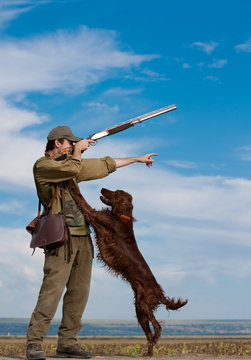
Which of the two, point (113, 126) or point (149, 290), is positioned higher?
point (113, 126)

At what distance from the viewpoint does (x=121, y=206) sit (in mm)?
6988

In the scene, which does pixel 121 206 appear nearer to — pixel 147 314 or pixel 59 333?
pixel 147 314

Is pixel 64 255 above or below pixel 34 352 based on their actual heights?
above

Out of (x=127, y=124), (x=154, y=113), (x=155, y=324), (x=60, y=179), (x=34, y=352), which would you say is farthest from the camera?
(x=154, y=113)

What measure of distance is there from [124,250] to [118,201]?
68cm

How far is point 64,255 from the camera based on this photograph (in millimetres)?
6766

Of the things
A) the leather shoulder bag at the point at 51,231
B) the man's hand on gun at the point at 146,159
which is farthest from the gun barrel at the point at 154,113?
the leather shoulder bag at the point at 51,231

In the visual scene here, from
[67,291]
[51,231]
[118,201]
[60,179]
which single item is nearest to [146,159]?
[118,201]

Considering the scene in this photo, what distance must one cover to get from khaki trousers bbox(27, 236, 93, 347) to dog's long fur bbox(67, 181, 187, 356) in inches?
11.7

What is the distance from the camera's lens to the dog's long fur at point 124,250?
691 centimetres

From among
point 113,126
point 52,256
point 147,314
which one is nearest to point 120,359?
point 147,314

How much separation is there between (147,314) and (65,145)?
8.60 feet

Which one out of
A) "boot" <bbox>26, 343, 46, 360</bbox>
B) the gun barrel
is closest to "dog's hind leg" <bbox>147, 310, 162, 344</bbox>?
"boot" <bbox>26, 343, 46, 360</bbox>

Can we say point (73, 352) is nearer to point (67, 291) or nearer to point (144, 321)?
point (67, 291)
